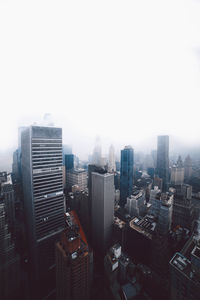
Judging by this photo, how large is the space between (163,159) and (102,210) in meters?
37.2

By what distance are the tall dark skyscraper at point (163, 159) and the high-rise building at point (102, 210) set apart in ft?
107

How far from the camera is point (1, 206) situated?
1659cm

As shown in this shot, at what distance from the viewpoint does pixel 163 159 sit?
4934 cm

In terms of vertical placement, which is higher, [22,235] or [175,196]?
[175,196]

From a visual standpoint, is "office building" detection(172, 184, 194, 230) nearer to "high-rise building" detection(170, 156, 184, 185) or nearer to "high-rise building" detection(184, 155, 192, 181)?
"high-rise building" detection(170, 156, 184, 185)

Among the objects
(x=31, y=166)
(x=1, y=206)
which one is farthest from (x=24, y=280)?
(x=31, y=166)

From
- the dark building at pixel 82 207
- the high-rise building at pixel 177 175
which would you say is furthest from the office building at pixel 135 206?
the high-rise building at pixel 177 175

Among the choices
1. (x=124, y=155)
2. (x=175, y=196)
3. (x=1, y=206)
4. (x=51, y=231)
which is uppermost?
(x=124, y=155)

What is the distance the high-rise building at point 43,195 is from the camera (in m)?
15.1

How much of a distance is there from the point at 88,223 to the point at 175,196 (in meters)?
25.4

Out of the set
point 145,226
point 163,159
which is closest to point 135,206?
point 145,226

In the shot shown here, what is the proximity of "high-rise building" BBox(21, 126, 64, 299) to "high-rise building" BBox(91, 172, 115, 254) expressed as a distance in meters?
8.49

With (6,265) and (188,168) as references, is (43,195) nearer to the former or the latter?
(6,265)

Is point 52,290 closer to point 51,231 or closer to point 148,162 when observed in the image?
point 51,231
